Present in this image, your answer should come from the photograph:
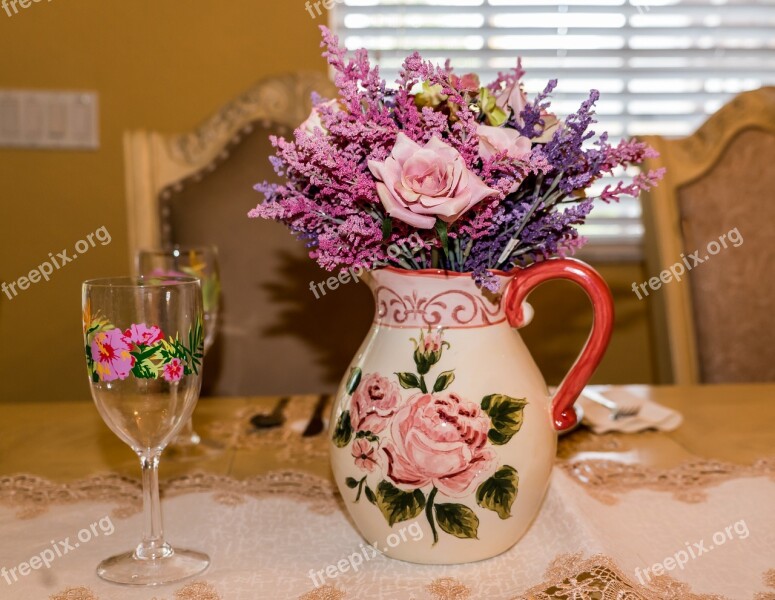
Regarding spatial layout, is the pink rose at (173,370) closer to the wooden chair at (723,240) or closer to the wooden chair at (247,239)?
the wooden chair at (247,239)

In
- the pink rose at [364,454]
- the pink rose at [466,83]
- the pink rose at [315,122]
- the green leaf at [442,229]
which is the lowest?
the pink rose at [364,454]

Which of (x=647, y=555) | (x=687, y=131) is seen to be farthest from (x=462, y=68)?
(x=647, y=555)

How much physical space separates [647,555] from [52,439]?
66 centimetres

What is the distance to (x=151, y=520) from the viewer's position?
68 cm

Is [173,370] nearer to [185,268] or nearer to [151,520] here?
[151,520]

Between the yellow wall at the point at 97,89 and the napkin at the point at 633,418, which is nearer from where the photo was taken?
the napkin at the point at 633,418

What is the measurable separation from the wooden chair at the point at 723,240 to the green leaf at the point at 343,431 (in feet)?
2.95

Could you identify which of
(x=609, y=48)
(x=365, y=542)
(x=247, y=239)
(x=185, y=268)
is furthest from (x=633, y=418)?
(x=609, y=48)

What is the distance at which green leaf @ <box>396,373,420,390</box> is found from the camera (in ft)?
2.17

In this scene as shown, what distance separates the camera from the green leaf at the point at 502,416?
2.16ft

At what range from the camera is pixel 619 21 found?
215cm

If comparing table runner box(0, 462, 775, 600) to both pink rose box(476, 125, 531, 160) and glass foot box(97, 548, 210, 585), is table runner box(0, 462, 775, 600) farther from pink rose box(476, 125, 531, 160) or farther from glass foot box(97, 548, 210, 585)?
pink rose box(476, 125, 531, 160)

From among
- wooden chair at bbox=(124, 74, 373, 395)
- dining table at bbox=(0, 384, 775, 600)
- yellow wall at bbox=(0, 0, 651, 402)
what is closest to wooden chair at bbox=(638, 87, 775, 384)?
dining table at bbox=(0, 384, 775, 600)
